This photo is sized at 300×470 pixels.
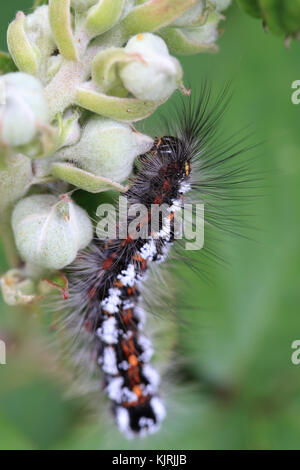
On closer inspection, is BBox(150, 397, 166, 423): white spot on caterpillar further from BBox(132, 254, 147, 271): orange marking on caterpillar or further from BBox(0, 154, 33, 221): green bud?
BBox(0, 154, 33, 221): green bud

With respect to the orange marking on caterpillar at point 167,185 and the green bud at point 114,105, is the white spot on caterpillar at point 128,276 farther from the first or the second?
the green bud at point 114,105

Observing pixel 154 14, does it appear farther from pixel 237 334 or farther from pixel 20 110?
pixel 237 334

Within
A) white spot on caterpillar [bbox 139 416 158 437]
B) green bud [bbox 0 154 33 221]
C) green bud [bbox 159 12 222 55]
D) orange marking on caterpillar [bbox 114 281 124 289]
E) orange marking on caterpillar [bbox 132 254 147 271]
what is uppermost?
green bud [bbox 159 12 222 55]

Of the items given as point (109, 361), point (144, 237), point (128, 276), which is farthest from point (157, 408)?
point (144, 237)

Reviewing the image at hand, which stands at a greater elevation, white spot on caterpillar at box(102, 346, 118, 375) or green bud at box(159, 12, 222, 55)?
green bud at box(159, 12, 222, 55)

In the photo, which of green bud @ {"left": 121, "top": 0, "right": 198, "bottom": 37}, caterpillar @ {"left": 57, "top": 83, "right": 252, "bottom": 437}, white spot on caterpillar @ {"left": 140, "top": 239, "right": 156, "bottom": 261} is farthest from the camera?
white spot on caterpillar @ {"left": 140, "top": 239, "right": 156, "bottom": 261}

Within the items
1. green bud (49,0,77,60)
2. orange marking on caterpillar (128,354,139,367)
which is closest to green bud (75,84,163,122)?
green bud (49,0,77,60)

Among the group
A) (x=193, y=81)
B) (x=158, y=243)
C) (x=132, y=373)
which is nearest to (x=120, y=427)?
(x=132, y=373)
